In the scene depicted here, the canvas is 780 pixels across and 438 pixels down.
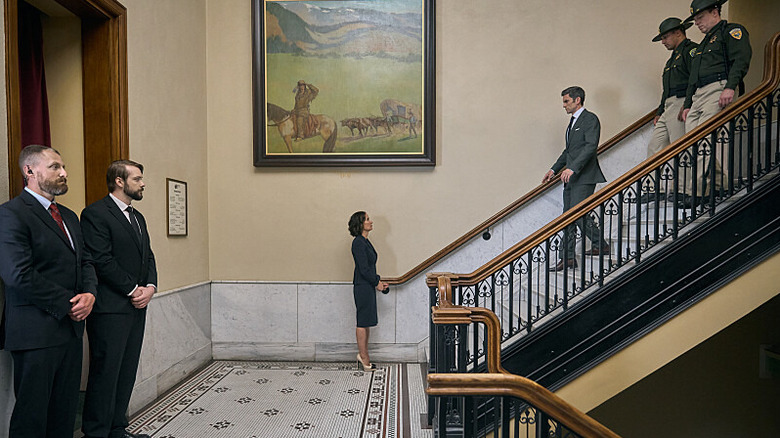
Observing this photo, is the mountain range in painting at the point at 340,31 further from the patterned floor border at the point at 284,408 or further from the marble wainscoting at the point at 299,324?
the patterned floor border at the point at 284,408

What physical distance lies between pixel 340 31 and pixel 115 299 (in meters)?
4.31

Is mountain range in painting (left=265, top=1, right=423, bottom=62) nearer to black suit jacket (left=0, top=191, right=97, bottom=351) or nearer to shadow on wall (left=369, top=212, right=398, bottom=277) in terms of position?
shadow on wall (left=369, top=212, right=398, bottom=277)

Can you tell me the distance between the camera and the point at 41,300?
111 inches

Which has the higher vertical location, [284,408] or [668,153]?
[668,153]

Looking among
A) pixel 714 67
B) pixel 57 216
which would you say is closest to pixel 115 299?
pixel 57 216

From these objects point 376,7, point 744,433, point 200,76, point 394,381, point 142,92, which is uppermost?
point 376,7

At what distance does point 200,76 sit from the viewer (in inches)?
248

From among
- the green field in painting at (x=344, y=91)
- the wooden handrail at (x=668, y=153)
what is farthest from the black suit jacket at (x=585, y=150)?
the green field in painting at (x=344, y=91)

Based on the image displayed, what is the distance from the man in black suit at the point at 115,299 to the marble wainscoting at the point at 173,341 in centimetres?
95

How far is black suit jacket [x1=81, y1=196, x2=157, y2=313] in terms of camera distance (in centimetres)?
345

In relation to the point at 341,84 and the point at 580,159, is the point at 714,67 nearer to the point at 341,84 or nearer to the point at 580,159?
the point at 580,159

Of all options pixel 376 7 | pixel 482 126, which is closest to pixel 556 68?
pixel 482 126

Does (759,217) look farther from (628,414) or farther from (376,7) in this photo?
(376,7)

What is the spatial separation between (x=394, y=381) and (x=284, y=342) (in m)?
1.65
